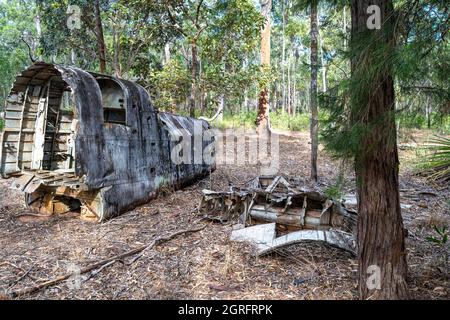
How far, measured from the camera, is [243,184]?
9102 mm

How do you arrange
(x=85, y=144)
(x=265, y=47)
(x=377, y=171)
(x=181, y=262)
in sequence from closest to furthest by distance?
1. (x=377, y=171)
2. (x=181, y=262)
3. (x=85, y=144)
4. (x=265, y=47)

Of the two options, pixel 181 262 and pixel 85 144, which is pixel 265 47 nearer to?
pixel 85 144

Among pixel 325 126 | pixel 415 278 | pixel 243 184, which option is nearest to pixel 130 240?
pixel 325 126

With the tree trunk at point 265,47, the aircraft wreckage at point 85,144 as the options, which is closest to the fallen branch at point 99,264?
the aircraft wreckage at point 85,144

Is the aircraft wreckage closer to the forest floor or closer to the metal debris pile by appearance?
the forest floor

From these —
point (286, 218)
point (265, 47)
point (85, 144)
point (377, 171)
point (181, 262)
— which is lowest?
point (181, 262)

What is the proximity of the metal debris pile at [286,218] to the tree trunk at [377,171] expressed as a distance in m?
1.05

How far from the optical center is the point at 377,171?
3.03 meters

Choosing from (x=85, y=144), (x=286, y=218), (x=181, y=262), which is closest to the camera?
(x=181, y=262)

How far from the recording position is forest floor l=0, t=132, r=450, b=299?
140 inches

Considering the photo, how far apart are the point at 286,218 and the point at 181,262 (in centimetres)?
179

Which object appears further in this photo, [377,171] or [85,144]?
[85,144]

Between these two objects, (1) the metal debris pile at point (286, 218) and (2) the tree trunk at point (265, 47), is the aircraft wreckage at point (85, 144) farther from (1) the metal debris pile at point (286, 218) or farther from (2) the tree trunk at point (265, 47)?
→ (2) the tree trunk at point (265, 47)

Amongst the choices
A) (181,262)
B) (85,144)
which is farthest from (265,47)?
(181,262)
